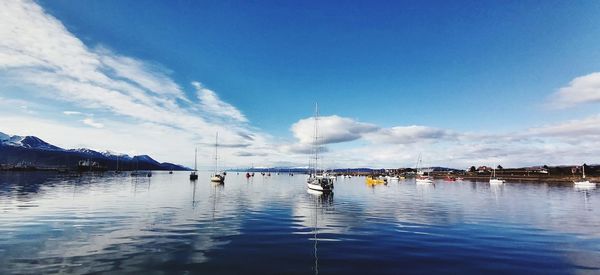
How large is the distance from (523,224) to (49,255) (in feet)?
144

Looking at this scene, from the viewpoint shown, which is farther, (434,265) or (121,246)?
(121,246)

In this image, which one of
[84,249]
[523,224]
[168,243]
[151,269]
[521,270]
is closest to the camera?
[151,269]

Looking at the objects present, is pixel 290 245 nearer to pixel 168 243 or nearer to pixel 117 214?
pixel 168 243

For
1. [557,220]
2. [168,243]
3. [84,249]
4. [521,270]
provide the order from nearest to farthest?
[521,270] → [84,249] → [168,243] → [557,220]

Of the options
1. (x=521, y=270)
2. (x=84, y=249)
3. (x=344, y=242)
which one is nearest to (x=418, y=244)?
(x=344, y=242)

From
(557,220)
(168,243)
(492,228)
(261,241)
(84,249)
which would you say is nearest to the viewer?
(84,249)

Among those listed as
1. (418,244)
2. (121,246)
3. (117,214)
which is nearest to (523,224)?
(418,244)

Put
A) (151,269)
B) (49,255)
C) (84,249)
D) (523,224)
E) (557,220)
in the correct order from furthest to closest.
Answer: (557,220) < (523,224) < (84,249) < (49,255) < (151,269)

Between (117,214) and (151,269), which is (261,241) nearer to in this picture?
(151,269)

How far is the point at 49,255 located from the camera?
20.0m

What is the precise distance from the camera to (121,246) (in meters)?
22.7

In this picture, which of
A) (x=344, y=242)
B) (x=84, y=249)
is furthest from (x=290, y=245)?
(x=84, y=249)

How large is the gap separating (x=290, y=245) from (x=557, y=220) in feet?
117

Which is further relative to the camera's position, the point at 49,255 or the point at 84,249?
the point at 84,249
